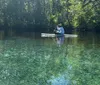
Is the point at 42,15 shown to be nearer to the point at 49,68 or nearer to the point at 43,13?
the point at 43,13

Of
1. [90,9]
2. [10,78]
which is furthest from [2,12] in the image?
[10,78]

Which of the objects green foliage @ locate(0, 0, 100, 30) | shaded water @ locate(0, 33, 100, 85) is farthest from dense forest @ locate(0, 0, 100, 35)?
shaded water @ locate(0, 33, 100, 85)

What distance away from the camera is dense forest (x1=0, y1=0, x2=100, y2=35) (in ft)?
161

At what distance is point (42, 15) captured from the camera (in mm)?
50531

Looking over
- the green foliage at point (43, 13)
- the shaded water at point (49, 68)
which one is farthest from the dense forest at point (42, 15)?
the shaded water at point (49, 68)

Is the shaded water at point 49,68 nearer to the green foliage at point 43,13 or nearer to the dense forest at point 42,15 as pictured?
the dense forest at point 42,15

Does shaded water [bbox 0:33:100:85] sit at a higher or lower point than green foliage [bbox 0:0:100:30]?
A: lower

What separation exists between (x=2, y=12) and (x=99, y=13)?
16.1m

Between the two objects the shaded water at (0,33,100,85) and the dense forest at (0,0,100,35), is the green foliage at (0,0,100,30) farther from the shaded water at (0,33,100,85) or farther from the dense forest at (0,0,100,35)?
the shaded water at (0,33,100,85)

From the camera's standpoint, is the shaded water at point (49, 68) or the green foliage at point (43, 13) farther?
the green foliage at point (43, 13)

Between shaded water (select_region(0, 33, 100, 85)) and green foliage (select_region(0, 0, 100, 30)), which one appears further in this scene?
green foliage (select_region(0, 0, 100, 30))

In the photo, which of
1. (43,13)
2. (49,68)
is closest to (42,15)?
(43,13)

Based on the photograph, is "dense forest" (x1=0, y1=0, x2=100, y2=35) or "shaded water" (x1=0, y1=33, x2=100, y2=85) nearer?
"shaded water" (x1=0, y1=33, x2=100, y2=85)

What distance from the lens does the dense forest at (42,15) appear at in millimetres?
49125
